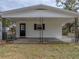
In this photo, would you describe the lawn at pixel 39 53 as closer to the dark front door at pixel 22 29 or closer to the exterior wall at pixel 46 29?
the exterior wall at pixel 46 29

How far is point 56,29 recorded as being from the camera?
103ft

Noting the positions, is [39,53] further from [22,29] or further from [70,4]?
[70,4]

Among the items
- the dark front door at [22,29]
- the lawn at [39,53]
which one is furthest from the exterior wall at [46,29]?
the lawn at [39,53]

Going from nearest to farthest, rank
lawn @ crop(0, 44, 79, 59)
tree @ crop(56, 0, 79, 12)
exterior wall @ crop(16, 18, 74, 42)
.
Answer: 1. lawn @ crop(0, 44, 79, 59)
2. exterior wall @ crop(16, 18, 74, 42)
3. tree @ crop(56, 0, 79, 12)

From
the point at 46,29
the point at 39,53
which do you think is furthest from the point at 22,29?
the point at 39,53

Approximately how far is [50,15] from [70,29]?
2998 centimetres

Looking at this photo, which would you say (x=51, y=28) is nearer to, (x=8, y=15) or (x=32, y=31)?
(x=32, y=31)

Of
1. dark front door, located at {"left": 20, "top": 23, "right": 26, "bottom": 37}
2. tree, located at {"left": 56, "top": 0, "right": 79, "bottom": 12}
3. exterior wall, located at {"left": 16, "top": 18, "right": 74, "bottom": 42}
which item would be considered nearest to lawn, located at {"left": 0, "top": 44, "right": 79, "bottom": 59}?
exterior wall, located at {"left": 16, "top": 18, "right": 74, "bottom": 42}

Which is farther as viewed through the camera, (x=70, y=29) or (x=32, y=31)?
(x=70, y=29)

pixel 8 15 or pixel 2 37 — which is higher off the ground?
pixel 8 15

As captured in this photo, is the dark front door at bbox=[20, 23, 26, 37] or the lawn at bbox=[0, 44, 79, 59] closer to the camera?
the lawn at bbox=[0, 44, 79, 59]

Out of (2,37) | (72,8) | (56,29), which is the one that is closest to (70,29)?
(72,8)

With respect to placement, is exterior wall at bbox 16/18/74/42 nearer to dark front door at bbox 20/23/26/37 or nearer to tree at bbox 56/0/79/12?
dark front door at bbox 20/23/26/37

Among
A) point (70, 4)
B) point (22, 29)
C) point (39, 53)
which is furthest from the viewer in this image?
point (70, 4)
